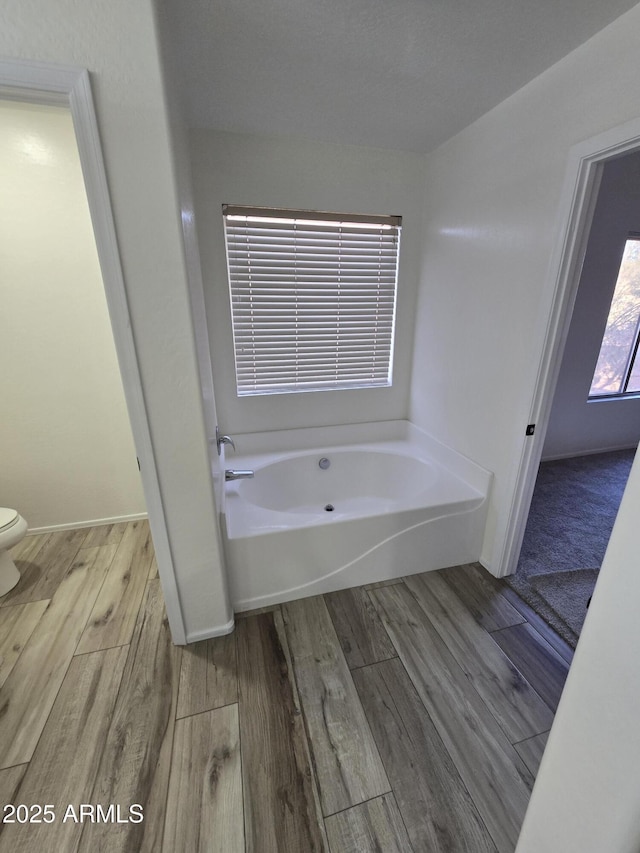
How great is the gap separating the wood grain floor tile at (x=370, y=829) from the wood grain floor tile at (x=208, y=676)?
1.73ft

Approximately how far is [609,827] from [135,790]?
131cm

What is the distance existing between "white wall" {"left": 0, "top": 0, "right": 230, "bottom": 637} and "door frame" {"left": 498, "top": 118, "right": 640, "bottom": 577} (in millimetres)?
1515

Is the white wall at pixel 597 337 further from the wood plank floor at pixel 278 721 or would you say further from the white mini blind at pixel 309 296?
the wood plank floor at pixel 278 721

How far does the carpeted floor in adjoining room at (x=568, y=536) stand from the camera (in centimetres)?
183

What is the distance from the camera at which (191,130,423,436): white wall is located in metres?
2.05

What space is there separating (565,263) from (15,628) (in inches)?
119

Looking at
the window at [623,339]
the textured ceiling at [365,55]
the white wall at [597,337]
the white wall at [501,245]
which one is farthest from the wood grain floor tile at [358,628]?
the window at [623,339]

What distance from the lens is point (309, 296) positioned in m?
2.41

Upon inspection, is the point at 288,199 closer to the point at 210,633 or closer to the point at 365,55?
the point at 365,55

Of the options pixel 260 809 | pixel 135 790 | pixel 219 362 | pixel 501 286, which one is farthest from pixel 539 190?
pixel 135 790

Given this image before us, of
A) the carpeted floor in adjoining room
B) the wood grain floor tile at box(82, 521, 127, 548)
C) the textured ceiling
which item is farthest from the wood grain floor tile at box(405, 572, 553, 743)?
the textured ceiling

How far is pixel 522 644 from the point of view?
162cm

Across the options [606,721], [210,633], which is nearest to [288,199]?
[210,633]

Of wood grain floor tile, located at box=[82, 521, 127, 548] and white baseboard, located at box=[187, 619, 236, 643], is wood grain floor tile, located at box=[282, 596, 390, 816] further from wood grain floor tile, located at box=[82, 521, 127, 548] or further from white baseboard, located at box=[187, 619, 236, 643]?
wood grain floor tile, located at box=[82, 521, 127, 548]
